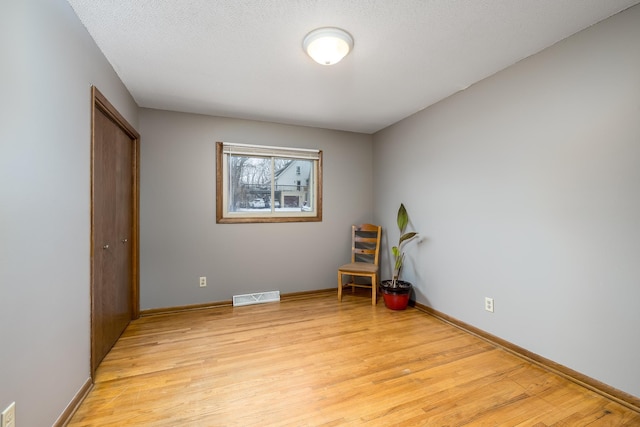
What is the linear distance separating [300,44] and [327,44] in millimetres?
214

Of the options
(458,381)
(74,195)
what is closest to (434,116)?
(458,381)

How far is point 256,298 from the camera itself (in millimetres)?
3473

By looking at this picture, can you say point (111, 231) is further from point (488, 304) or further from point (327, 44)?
point (488, 304)

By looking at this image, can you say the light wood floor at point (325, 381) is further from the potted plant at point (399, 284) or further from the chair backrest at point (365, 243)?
the chair backrest at point (365, 243)

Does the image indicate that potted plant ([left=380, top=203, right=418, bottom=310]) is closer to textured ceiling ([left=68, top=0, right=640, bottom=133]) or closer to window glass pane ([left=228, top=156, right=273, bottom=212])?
textured ceiling ([left=68, top=0, right=640, bottom=133])

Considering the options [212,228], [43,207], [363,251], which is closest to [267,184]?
[212,228]

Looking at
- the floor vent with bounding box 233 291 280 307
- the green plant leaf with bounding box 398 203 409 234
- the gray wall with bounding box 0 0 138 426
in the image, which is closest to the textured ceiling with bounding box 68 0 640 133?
the gray wall with bounding box 0 0 138 426

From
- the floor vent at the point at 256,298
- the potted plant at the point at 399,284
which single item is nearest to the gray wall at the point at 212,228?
the floor vent at the point at 256,298

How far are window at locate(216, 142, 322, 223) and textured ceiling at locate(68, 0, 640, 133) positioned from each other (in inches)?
28.3

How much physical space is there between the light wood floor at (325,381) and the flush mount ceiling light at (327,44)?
2248 millimetres

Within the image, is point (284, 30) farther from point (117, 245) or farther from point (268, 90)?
point (117, 245)

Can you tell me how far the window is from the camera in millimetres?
3414

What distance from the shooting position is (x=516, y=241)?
223 centimetres

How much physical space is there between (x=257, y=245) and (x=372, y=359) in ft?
6.54
